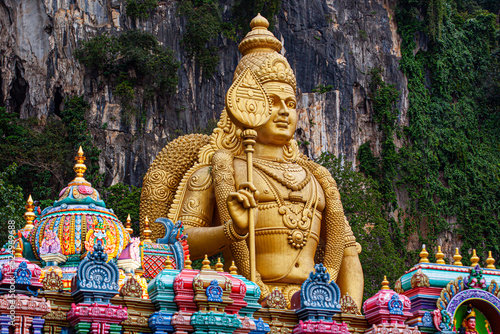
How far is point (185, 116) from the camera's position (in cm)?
4306

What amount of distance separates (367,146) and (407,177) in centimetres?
284

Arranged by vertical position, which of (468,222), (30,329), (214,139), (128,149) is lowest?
(30,329)

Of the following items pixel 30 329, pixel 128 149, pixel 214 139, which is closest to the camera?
pixel 30 329

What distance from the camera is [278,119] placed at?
12.4m

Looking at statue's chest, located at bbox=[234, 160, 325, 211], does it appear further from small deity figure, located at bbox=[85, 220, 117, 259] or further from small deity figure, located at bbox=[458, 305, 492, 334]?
small deity figure, located at bbox=[458, 305, 492, 334]

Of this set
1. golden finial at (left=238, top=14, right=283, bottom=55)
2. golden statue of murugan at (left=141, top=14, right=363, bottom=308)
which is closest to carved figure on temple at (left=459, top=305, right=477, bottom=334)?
golden statue of murugan at (left=141, top=14, right=363, bottom=308)

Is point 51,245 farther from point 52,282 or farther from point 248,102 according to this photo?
point 248,102

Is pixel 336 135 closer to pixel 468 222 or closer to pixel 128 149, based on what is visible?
pixel 468 222

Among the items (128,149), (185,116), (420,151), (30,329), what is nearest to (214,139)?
(30,329)

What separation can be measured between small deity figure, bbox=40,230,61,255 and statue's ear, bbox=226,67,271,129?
109 inches

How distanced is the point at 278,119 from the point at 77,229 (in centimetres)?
350

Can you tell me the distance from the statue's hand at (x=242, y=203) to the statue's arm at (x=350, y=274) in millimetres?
2264

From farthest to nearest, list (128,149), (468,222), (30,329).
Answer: (468,222), (128,149), (30,329)

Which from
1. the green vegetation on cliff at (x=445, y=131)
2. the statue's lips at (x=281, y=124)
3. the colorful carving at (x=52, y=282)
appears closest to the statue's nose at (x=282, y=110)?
the statue's lips at (x=281, y=124)
